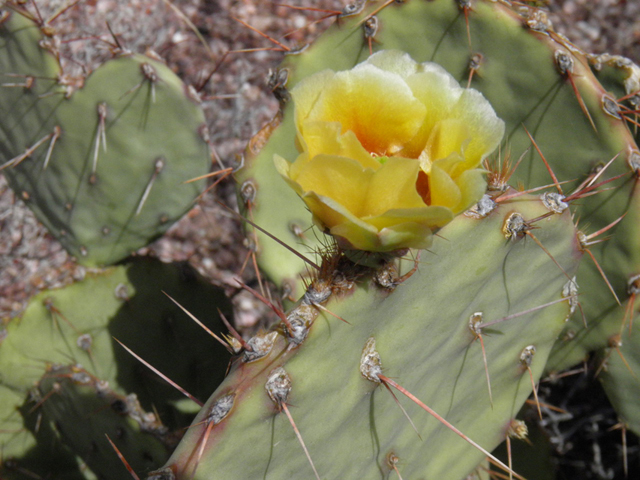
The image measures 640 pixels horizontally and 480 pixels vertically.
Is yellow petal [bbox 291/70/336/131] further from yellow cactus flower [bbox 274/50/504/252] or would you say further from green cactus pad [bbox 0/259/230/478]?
green cactus pad [bbox 0/259/230/478]

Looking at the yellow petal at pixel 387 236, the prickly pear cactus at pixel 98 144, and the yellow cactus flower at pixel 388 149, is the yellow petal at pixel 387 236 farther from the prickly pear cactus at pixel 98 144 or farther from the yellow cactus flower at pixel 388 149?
the prickly pear cactus at pixel 98 144

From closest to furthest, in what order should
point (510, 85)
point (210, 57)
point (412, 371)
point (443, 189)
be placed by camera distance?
point (443, 189) < point (412, 371) < point (510, 85) < point (210, 57)

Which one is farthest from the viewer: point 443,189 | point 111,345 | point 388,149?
point 111,345

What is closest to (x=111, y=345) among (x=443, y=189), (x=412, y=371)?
(x=412, y=371)

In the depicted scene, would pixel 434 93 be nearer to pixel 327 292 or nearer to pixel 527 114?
pixel 327 292

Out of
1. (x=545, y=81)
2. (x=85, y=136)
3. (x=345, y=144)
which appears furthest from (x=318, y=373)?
(x=85, y=136)

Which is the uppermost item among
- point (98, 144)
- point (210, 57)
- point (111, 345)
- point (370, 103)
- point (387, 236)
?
point (370, 103)

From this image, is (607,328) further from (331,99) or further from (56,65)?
(56,65)

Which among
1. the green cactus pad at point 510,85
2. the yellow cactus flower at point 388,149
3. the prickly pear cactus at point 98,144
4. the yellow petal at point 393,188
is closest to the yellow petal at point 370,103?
the yellow cactus flower at point 388,149
